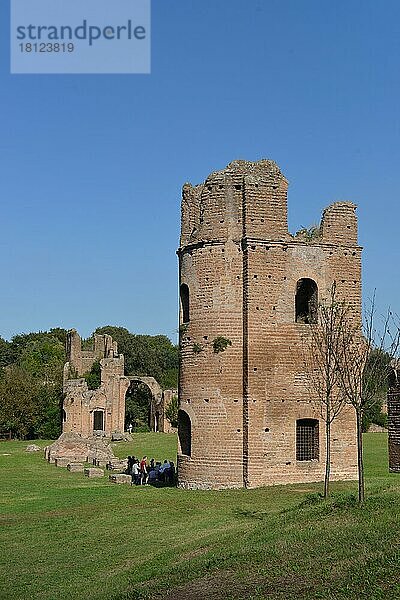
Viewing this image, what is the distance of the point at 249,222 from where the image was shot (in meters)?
23.8

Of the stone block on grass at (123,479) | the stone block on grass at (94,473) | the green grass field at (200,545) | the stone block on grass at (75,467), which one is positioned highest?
the green grass field at (200,545)

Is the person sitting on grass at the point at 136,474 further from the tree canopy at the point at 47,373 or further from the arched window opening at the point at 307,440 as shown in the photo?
the tree canopy at the point at 47,373

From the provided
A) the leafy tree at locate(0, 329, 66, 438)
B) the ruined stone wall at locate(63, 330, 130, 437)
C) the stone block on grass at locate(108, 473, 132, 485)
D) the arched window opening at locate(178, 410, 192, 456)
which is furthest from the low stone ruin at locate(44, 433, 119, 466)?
the leafy tree at locate(0, 329, 66, 438)

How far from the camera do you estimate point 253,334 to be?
76.3 ft

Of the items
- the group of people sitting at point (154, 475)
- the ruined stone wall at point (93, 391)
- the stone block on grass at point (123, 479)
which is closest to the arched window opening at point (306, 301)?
the group of people sitting at point (154, 475)

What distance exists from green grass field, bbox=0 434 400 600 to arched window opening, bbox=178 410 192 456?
1502 millimetres

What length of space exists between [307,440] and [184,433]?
159 inches

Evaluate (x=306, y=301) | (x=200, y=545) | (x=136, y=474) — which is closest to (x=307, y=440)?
(x=306, y=301)

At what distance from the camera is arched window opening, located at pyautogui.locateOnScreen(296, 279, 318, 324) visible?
2456 centimetres

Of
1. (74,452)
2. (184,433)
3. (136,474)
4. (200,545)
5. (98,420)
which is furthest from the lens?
(98,420)

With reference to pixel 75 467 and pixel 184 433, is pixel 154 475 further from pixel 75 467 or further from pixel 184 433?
pixel 75 467

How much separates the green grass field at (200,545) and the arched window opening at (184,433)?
150cm

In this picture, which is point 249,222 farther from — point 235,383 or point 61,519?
point 61,519

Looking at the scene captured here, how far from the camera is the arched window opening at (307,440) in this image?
77.5 ft
